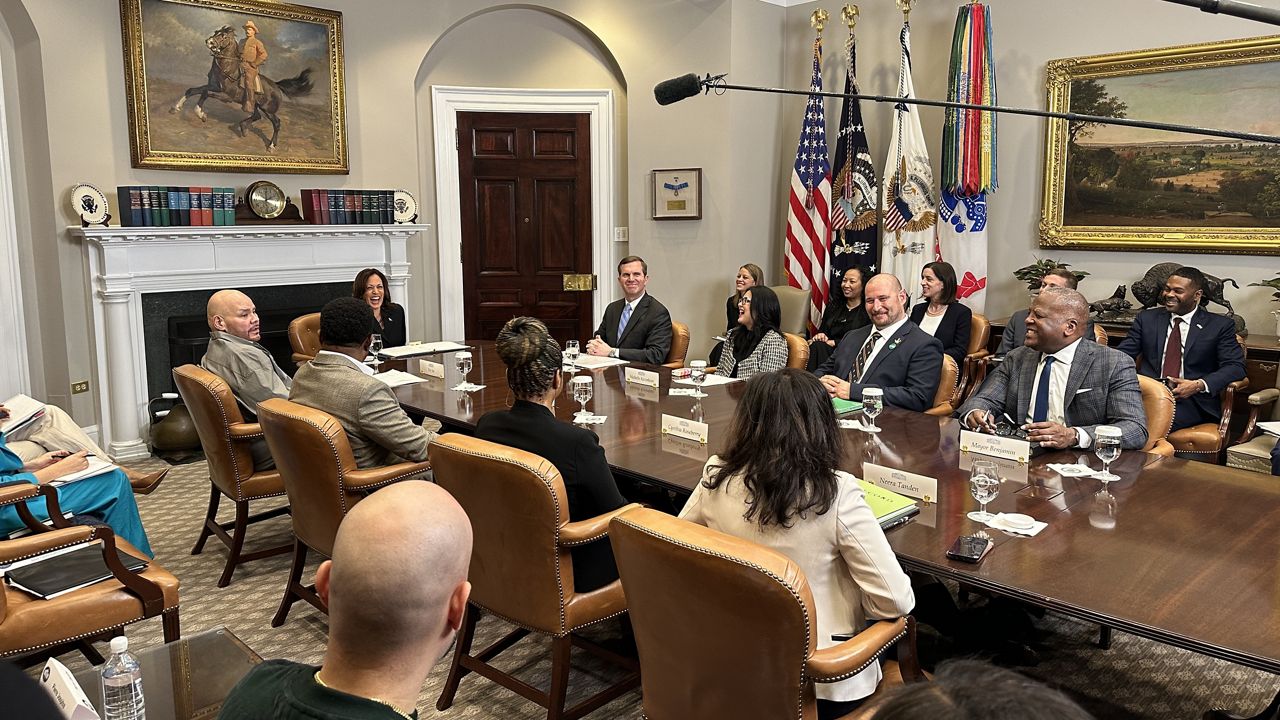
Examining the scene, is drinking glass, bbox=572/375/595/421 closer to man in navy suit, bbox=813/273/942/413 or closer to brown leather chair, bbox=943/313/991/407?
man in navy suit, bbox=813/273/942/413

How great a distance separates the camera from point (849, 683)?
6.98ft

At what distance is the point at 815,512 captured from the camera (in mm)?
2090

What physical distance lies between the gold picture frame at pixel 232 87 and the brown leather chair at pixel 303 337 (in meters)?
1.52

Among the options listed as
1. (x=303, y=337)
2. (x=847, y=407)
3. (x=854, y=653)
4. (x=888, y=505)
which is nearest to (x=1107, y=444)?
(x=888, y=505)

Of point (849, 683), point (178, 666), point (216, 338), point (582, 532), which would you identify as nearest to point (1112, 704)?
point (849, 683)

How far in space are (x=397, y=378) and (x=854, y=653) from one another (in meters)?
3.25

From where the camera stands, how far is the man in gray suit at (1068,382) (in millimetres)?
3346

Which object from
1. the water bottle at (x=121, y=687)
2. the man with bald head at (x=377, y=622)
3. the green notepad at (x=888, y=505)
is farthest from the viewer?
the green notepad at (x=888, y=505)

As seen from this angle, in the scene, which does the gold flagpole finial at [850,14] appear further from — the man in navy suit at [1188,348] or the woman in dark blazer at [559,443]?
the woman in dark blazer at [559,443]

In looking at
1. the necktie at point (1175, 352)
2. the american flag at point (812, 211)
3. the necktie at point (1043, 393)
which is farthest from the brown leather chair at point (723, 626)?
the american flag at point (812, 211)

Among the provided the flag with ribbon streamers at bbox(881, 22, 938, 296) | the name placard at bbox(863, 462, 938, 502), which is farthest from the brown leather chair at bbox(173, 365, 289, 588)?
the flag with ribbon streamers at bbox(881, 22, 938, 296)

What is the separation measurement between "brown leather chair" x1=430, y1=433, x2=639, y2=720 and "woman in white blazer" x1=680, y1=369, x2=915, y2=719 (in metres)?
0.48

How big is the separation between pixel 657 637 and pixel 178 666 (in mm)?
1254

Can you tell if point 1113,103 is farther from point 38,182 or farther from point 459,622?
point 38,182
